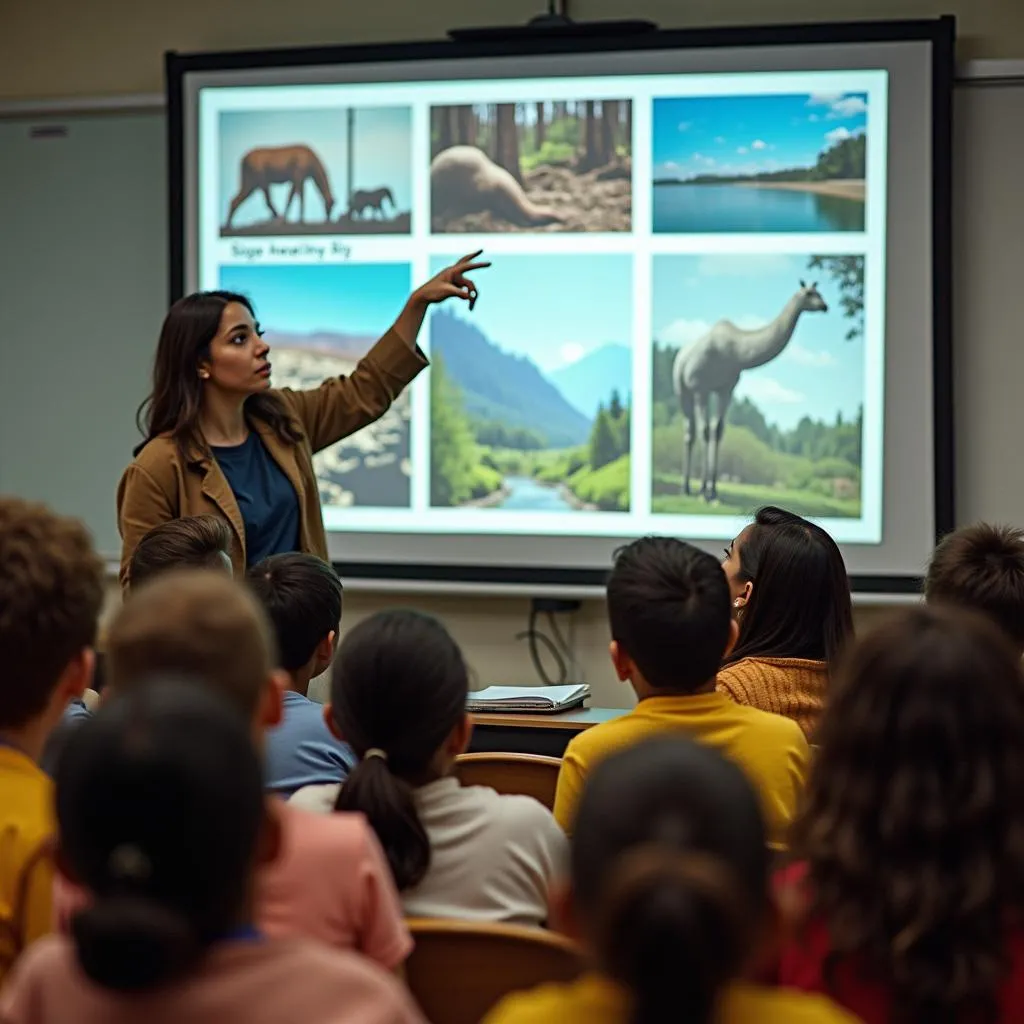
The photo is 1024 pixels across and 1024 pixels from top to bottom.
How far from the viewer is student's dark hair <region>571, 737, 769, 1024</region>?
→ 0.82 m

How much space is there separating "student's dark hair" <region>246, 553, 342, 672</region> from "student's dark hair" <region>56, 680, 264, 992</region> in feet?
4.30

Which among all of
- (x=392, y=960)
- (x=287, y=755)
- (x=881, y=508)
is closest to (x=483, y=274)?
(x=881, y=508)

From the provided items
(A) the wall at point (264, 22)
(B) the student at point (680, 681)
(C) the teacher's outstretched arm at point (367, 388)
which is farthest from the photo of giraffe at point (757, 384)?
(B) the student at point (680, 681)

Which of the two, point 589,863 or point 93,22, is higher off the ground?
point 93,22

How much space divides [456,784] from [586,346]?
289 cm

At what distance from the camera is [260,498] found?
10.5 feet

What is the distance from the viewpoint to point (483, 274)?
4.43m

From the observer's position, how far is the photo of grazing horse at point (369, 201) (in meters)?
4.47

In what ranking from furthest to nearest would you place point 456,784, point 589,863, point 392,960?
point 456,784, point 392,960, point 589,863

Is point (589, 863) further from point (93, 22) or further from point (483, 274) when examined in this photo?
point (93, 22)

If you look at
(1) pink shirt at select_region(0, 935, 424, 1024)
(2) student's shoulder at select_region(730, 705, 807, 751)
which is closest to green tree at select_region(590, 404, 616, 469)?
(2) student's shoulder at select_region(730, 705, 807, 751)

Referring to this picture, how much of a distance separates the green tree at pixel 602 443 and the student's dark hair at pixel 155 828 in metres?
3.49

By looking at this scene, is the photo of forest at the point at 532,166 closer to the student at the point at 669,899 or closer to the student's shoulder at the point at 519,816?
the student's shoulder at the point at 519,816

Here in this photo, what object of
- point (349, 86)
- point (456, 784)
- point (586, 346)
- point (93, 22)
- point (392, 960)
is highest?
point (93, 22)
